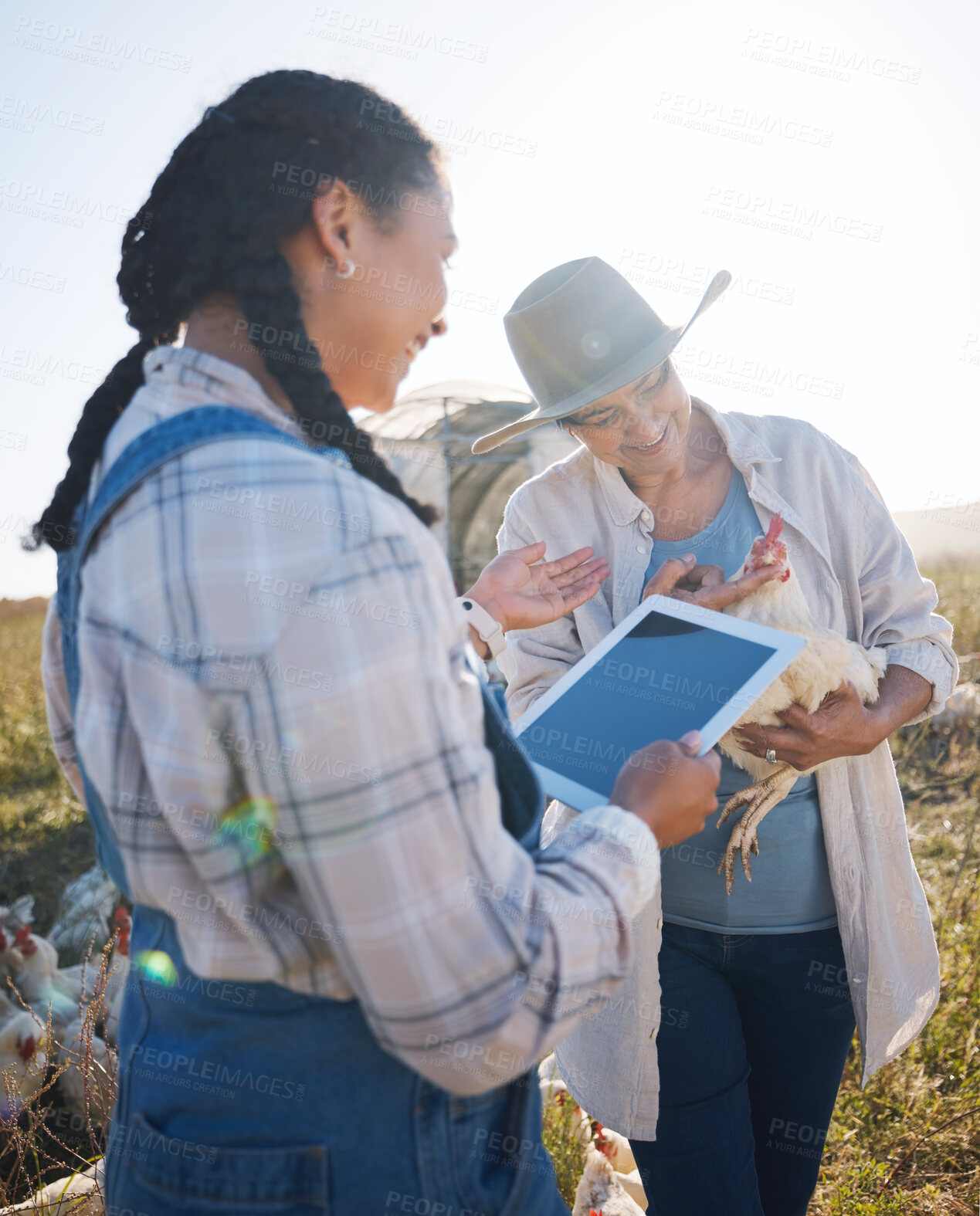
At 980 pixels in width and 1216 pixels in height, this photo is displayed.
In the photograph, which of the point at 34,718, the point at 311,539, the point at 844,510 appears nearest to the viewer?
the point at 311,539

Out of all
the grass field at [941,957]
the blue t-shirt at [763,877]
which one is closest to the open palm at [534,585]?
the blue t-shirt at [763,877]

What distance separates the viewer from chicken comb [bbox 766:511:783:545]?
7.81 feet

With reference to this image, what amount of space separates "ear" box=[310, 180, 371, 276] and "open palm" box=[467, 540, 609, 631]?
3.31ft

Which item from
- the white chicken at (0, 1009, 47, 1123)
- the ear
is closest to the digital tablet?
the ear

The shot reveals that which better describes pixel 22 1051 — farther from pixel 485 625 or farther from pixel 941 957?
pixel 941 957

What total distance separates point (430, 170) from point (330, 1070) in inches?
55.6

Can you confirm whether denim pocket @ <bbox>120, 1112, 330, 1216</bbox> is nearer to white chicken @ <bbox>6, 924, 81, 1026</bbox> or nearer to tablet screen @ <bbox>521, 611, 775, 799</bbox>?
tablet screen @ <bbox>521, 611, 775, 799</bbox>

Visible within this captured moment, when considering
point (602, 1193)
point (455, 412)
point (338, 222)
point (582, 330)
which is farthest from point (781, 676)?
point (455, 412)

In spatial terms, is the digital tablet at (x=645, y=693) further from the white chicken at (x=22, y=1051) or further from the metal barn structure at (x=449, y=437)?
the metal barn structure at (x=449, y=437)

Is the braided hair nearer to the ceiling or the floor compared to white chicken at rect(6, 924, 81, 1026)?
nearer to the ceiling

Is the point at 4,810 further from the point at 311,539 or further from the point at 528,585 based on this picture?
the point at 311,539

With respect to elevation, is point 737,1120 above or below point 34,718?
above

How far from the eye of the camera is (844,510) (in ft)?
8.19

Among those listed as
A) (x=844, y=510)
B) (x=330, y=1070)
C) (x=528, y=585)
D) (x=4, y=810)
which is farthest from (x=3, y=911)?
(x=844, y=510)
